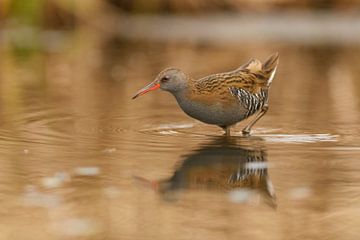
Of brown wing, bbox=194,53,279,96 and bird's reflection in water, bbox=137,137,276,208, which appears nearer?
bird's reflection in water, bbox=137,137,276,208

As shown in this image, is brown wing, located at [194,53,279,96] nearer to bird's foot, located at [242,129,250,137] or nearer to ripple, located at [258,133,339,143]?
bird's foot, located at [242,129,250,137]

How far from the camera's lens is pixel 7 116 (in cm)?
970

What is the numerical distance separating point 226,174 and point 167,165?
0.52 meters

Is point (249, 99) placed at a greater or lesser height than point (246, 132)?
greater

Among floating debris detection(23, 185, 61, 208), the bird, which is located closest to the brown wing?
the bird

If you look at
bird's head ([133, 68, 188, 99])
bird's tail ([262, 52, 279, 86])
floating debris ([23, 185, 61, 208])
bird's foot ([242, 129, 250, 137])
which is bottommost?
floating debris ([23, 185, 61, 208])

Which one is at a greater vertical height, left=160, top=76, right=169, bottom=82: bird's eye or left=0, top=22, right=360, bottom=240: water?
left=160, top=76, right=169, bottom=82: bird's eye

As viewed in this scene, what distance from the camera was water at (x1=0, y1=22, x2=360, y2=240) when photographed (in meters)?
5.41

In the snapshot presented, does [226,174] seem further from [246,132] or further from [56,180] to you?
[246,132]

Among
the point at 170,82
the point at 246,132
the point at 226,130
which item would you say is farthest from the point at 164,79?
the point at 246,132

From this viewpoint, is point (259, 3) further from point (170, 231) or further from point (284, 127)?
point (170, 231)

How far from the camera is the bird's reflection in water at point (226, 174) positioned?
6148 millimetres

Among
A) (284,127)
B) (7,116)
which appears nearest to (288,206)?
(284,127)

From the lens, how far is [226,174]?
22.1 feet
